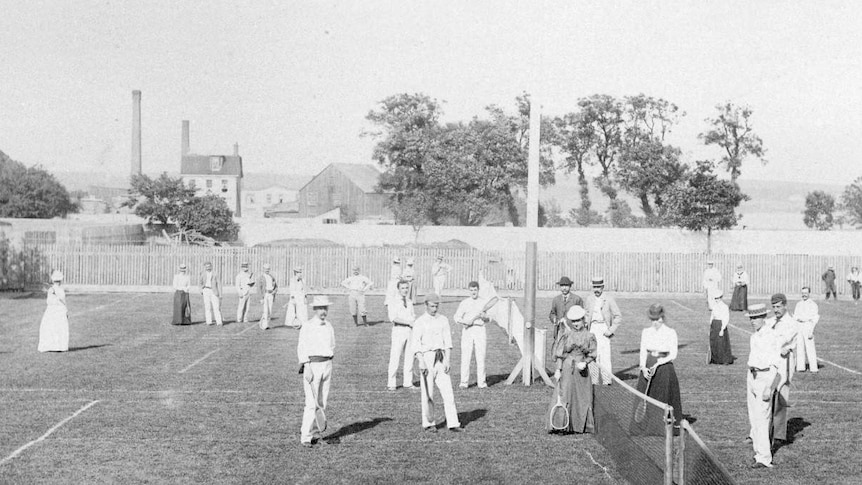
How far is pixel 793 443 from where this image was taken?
43.3ft

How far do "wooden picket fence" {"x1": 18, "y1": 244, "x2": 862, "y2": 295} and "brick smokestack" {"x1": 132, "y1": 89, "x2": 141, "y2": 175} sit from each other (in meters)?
44.8

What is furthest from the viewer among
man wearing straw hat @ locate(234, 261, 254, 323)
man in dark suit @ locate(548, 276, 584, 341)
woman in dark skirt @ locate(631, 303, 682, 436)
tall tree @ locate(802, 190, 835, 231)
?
tall tree @ locate(802, 190, 835, 231)

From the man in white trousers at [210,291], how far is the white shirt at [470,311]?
38.6ft

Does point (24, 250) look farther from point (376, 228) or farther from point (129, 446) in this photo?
point (129, 446)

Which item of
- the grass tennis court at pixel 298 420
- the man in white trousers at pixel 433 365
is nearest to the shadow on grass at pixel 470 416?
the grass tennis court at pixel 298 420

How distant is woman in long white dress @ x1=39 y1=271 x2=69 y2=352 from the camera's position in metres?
21.4

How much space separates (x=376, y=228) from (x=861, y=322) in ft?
126

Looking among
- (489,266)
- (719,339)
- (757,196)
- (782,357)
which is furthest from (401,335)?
(757,196)

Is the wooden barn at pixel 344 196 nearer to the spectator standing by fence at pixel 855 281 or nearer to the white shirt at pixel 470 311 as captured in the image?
the spectator standing by fence at pixel 855 281

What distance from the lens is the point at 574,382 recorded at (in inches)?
537

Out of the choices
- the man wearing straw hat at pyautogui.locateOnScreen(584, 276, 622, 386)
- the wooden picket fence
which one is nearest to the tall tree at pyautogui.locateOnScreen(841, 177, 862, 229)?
the wooden picket fence

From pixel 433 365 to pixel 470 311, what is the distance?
3384 mm

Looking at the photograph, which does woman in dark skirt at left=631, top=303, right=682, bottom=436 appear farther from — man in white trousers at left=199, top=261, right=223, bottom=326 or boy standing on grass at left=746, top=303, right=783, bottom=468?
man in white trousers at left=199, top=261, right=223, bottom=326

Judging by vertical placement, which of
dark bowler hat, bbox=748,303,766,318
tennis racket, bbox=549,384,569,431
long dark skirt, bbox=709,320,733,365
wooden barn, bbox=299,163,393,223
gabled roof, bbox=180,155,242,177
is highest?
gabled roof, bbox=180,155,242,177
